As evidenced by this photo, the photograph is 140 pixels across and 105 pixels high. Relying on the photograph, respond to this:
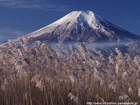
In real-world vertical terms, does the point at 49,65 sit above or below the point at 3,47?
below

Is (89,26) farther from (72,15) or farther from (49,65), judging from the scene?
(49,65)

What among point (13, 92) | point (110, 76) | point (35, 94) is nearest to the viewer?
point (13, 92)

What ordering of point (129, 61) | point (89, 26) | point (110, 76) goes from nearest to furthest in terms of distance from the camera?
point (110, 76)
point (129, 61)
point (89, 26)

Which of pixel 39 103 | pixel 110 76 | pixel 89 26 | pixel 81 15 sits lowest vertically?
pixel 39 103

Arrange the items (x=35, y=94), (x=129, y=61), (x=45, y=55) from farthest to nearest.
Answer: (x=129, y=61)
(x=45, y=55)
(x=35, y=94)

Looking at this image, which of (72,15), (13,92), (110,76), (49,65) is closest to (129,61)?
(110,76)

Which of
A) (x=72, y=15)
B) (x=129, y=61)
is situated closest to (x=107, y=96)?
(x=129, y=61)

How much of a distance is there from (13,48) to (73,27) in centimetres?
12066

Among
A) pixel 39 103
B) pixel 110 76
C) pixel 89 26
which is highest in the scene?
pixel 89 26

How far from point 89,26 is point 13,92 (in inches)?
4759

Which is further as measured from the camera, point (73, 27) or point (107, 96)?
point (73, 27)

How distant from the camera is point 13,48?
7.82 meters

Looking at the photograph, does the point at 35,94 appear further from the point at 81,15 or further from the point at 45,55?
the point at 81,15

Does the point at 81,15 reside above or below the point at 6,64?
above
